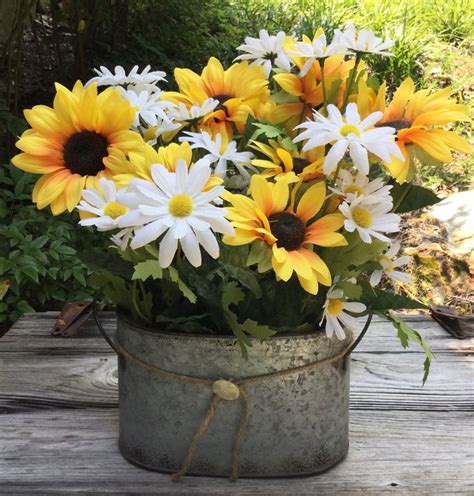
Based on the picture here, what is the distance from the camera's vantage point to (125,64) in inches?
141

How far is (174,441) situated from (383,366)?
510 millimetres

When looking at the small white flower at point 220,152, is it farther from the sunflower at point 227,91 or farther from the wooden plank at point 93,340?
the wooden plank at point 93,340

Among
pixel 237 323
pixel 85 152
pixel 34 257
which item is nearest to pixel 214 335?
pixel 237 323

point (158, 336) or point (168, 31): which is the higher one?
point (158, 336)

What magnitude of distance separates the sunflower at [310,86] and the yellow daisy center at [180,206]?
0.81 feet

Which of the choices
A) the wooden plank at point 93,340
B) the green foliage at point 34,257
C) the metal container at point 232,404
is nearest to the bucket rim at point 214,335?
the metal container at point 232,404

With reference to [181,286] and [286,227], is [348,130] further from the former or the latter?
[181,286]

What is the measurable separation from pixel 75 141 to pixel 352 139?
0.31 m

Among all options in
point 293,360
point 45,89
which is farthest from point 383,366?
point 45,89

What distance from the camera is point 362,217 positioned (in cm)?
81

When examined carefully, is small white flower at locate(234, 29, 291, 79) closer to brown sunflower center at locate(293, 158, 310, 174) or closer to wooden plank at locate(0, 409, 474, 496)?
brown sunflower center at locate(293, 158, 310, 174)

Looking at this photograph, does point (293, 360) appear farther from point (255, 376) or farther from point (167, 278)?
point (167, 278)

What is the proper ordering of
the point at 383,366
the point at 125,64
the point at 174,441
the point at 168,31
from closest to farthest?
the point at 174,441 → the point at 383,366 → the point at 125,64 → the point at 168,31

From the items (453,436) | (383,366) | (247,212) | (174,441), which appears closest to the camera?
(247,212)
